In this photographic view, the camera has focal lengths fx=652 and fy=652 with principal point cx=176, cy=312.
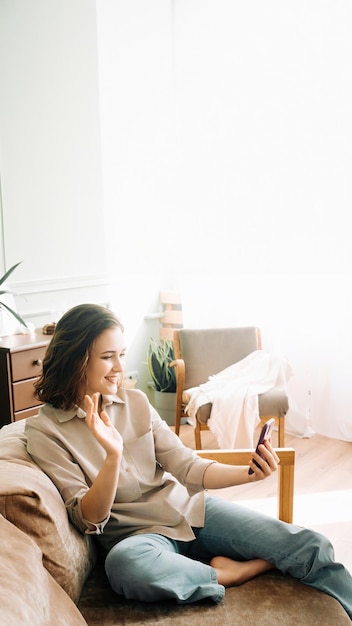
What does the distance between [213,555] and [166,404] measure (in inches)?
94.4

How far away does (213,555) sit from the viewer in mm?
1693

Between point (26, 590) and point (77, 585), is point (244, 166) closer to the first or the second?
point (77, 585)

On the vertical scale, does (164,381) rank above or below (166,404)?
above

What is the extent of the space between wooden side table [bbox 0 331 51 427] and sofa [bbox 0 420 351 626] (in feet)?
4.39

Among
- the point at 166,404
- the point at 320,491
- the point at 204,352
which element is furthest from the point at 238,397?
the point at 166,404

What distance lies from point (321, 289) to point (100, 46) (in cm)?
199

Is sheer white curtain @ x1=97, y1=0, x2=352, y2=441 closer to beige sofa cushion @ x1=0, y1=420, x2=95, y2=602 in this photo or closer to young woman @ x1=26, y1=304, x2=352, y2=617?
young woman @ x1=26, y1=304, x2=352, y2=617

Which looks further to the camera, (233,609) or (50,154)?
(50,154)

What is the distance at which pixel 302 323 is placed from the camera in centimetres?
392

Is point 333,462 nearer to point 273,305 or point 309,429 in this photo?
point 309,429

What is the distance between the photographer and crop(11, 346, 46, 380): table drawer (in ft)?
9.62

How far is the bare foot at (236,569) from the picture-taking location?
1546 mm

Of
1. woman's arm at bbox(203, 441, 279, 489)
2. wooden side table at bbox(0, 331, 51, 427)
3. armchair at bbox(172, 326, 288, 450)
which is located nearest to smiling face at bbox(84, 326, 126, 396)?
woman's arm at bbox(203, 441, 279, 489)

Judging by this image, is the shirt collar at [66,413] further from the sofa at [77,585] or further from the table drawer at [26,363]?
the table drawer at [26,363]
